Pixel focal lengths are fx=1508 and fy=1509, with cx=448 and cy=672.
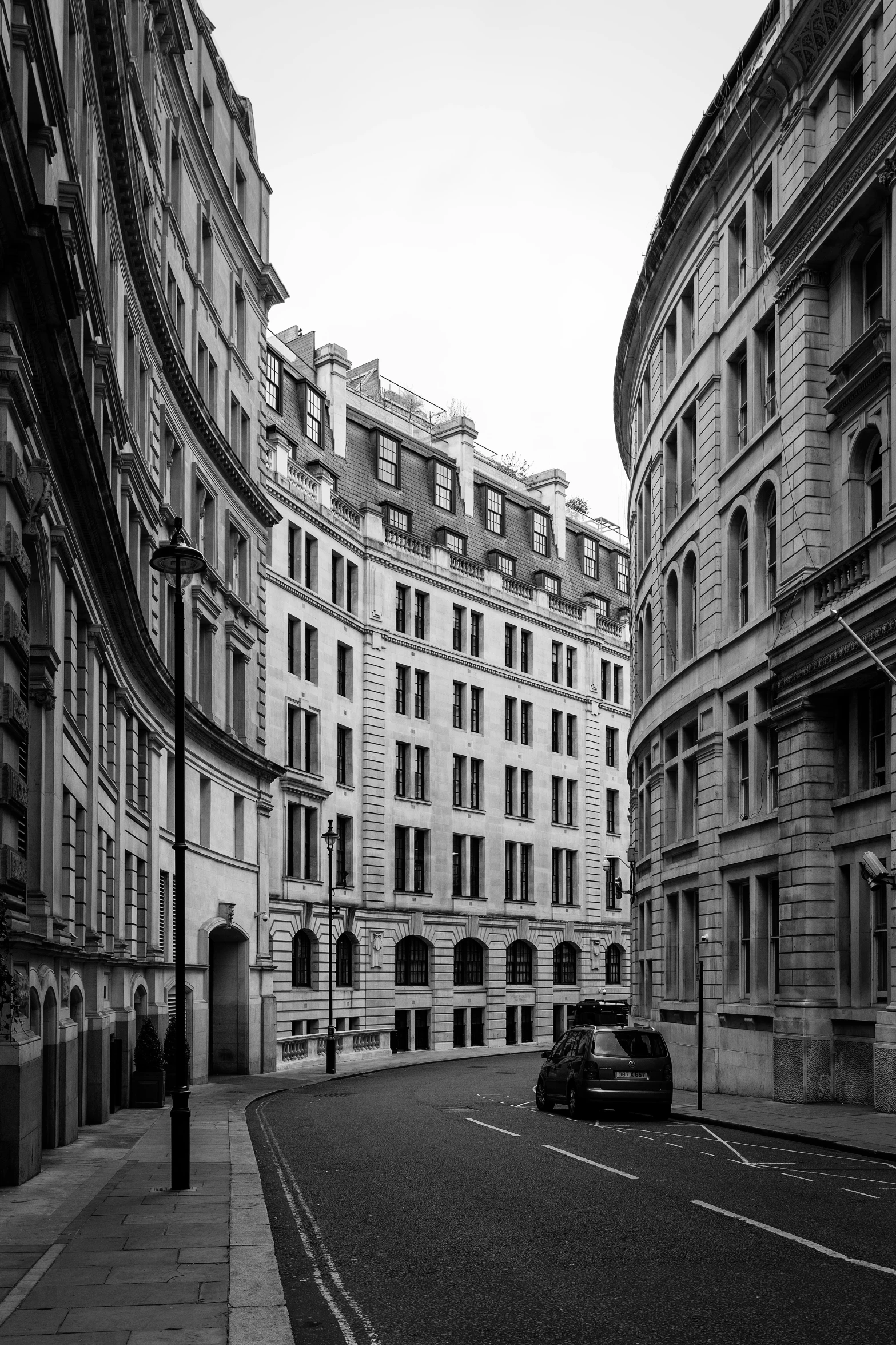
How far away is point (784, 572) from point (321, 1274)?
2179cm

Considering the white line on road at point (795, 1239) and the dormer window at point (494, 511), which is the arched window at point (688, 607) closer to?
the white line on road at point (795, 1239)

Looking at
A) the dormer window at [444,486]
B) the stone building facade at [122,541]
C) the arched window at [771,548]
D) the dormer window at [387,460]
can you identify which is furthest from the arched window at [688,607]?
the dormer window at [444,486]

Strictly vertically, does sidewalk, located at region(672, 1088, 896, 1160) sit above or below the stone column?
below

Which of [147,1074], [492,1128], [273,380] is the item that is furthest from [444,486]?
[492,1128]

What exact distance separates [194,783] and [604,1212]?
2539cm

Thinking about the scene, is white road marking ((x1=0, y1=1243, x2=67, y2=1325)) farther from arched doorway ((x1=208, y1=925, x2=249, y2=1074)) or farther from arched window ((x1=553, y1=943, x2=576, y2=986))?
arched window ((x1=553, y1=943, x2=576, y2=986))

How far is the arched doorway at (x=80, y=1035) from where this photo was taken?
22.4 m

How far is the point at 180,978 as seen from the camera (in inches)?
634

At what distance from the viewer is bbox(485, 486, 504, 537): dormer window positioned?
70562 millimetres

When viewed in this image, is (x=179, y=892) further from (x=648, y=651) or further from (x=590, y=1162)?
(x=648, y=651)

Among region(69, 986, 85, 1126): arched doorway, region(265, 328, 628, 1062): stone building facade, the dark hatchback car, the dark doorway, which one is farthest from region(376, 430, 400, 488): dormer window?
region(69, 986, 85, 1126): arched doorway

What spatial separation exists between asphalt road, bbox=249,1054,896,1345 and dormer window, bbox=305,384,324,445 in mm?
37611

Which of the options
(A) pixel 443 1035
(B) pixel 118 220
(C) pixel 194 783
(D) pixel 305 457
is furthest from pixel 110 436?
(A) pixel 443 1035

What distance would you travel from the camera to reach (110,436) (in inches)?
1072
